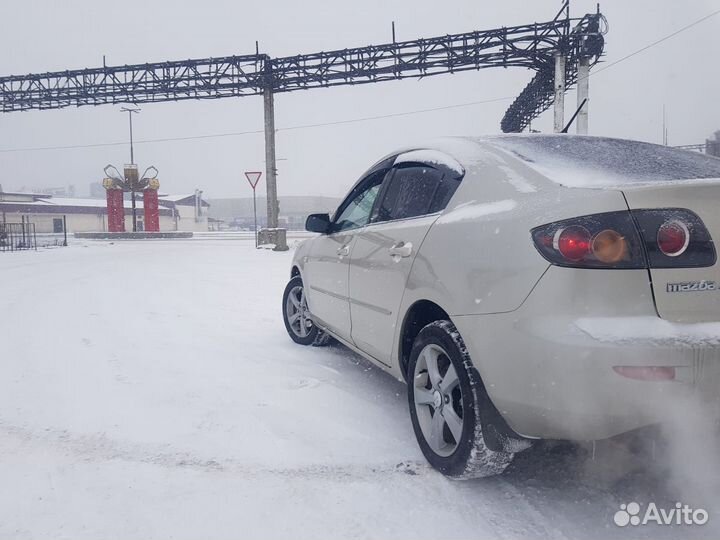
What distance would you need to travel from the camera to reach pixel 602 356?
1.67 metres

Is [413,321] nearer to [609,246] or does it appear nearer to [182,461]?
[609,246]

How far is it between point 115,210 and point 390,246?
37259 millimetres

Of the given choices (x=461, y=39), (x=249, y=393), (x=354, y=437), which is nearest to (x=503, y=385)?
(x=354, y=437)

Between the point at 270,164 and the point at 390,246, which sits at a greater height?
the point at 270,164

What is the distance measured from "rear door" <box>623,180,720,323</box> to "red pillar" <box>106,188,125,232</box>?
3806 centimetres

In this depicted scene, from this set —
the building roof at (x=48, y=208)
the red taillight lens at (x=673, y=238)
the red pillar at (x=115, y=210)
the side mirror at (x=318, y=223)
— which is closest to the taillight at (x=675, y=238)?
the red taillight lens at (x=673, y=238)

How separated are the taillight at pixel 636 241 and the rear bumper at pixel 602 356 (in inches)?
1.9

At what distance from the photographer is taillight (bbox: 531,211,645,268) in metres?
1.73

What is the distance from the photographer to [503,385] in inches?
75.0

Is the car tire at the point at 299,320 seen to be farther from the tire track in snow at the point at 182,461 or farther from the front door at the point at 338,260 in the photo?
the tire track in snow at the point at 182,461

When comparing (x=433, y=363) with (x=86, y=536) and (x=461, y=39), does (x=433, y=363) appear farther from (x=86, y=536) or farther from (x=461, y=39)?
(x=461, y=39)

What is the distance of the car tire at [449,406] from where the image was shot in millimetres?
2049

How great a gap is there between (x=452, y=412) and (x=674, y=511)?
0.92m

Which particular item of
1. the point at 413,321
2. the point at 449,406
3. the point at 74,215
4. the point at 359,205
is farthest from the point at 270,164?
the point at 74,215
